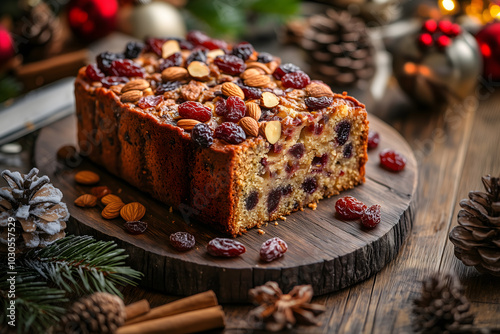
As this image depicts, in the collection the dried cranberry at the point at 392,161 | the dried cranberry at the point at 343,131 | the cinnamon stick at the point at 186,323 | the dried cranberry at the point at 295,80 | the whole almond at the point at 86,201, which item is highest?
the dried cranberry at the point at 295,80

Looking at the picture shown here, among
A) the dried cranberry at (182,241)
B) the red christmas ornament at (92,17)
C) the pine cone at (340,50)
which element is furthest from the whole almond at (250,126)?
the red christmas ornament at (92,17)

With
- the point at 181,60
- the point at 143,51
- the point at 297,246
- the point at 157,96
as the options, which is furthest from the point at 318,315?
the point at 143,51

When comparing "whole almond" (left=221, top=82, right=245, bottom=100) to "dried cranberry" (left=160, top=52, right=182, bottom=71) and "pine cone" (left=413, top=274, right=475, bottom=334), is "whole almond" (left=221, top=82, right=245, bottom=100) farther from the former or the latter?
"pine cone" (left=413, top=274, right=475, bottom=334)

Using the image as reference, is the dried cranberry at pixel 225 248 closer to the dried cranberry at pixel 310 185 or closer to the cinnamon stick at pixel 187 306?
the cinnamon stick at pixel 187 306

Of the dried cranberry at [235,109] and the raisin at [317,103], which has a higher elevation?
the raisin at [317,103]

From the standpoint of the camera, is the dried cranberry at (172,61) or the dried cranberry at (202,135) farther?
the dried cranberry at (172,61)

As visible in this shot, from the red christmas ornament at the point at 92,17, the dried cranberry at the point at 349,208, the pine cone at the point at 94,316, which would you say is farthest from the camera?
the red christmas ornament at the point at 92,17

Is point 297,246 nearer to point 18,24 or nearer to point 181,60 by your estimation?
point 181,60

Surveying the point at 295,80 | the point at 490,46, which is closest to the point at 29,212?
the point at 295,80

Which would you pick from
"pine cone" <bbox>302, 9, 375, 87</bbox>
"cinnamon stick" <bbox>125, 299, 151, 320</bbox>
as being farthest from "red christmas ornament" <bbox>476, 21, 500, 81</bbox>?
"cinnamon stick" <bbox>125, 299, 151, 320</bbox>
